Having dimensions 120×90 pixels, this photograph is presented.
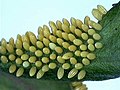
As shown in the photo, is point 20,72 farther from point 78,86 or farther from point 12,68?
point 78,86

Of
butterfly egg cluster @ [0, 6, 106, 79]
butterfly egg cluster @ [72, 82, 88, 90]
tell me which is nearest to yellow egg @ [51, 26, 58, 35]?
butterfly egg cluster @ [0, 6, 106, 79]

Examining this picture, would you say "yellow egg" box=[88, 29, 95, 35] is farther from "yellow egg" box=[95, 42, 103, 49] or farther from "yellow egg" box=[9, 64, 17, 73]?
"yellow egg" box=[9, 64, 17, 73]

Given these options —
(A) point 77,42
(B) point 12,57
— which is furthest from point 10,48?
(A) point 77,42

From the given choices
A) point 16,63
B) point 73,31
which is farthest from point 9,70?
point 73,31

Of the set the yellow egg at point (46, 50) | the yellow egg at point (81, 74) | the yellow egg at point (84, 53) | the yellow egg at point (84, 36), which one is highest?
the yellow egg at point (46, 50)

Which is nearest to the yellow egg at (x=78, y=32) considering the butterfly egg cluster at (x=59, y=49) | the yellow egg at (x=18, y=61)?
the butterfly egg cluster at (x=59, y=49)

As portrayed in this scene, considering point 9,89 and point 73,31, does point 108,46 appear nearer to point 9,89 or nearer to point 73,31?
point 73,31

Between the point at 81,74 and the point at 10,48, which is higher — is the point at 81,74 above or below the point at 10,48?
below

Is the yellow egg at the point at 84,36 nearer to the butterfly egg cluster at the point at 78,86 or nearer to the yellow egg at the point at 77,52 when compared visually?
the yellow egg at the point at 77,52
